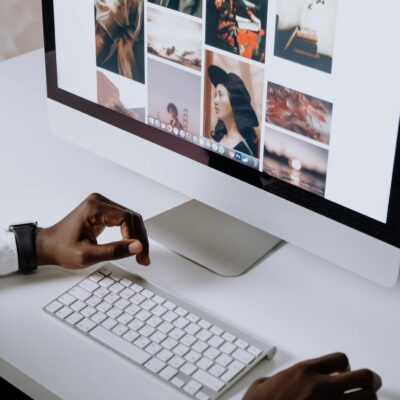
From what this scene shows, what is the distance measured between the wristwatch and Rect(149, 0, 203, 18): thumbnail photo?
336mm

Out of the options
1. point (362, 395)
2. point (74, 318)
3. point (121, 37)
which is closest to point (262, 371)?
point (362, 395)

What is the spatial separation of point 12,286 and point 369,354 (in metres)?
0.44

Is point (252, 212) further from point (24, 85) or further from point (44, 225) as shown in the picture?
point (24, 85)

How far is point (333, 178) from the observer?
0.94 metres

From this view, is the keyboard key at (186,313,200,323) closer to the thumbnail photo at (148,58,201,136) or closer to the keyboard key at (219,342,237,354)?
the keyboard key at (219,342,237,354)

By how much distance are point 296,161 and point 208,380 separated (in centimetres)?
27

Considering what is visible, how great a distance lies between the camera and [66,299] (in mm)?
1014

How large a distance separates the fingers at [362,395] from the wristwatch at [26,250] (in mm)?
438

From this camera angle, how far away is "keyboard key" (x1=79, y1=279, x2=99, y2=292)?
1.03m

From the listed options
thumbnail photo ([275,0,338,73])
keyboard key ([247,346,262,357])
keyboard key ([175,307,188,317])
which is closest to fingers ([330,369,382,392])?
keyboard key ([247,346,262,357])

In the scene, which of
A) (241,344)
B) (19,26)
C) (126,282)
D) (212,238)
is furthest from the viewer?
(19,26)

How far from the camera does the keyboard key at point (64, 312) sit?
3.24ft

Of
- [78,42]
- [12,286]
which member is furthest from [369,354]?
[78,42]

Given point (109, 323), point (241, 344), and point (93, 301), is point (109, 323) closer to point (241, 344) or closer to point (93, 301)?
point (93, 301)
